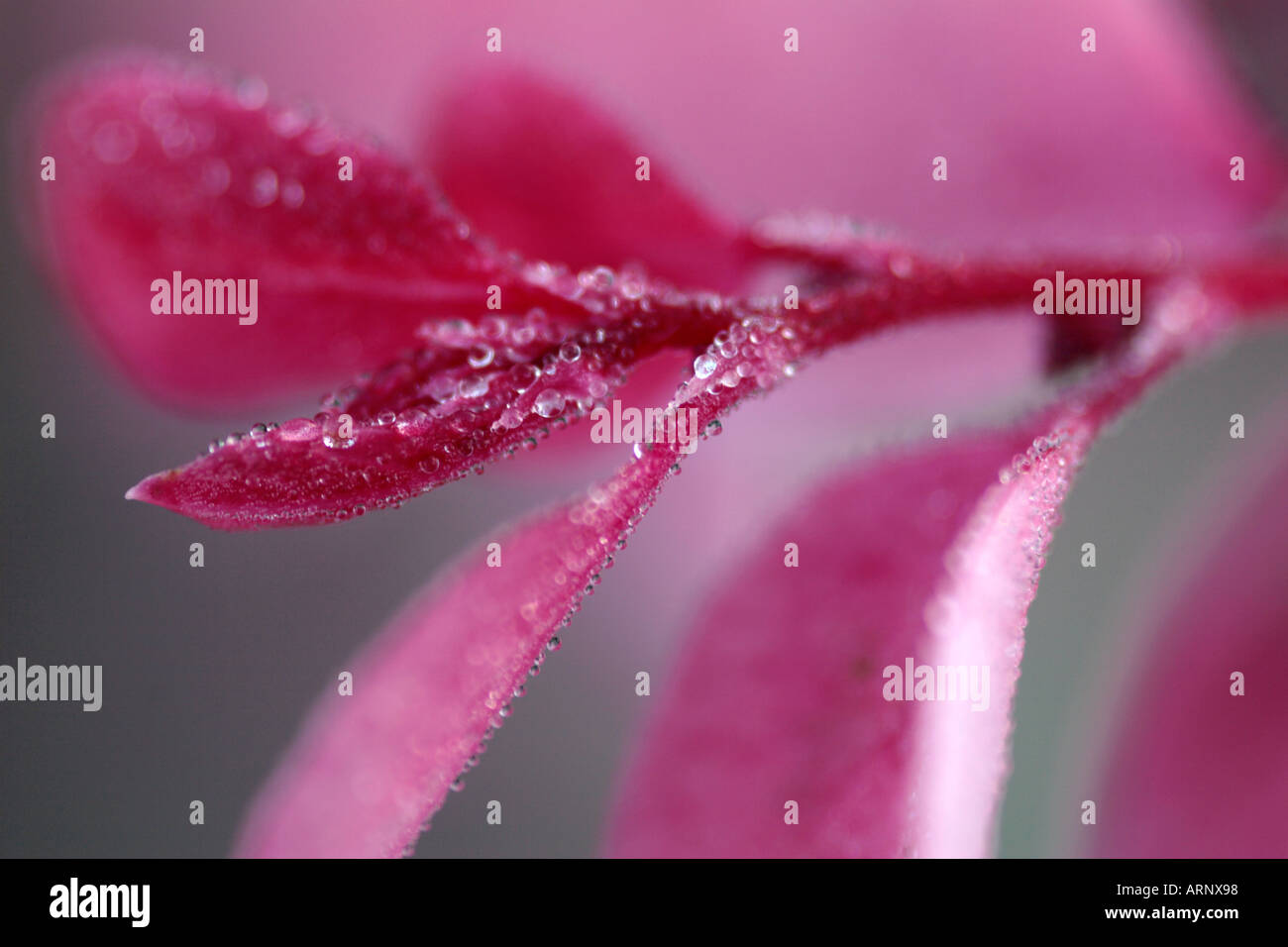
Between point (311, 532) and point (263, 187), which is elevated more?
point (263, 187)

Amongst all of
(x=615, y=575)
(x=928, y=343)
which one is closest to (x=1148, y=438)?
(x=928, y=343)

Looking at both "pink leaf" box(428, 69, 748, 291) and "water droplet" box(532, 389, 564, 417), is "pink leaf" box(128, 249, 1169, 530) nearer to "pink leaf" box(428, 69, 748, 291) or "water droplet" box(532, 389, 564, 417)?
"water droplet" box(532, 389, 564, 417)

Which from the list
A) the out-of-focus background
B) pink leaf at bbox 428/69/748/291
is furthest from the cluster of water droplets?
the out-of-focus background

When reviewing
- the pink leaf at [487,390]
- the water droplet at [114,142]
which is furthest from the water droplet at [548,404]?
the water droplet at [114,142]

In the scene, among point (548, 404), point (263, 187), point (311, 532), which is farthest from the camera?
point (311, 532)

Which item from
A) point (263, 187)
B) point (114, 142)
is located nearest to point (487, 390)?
point (263, 187)

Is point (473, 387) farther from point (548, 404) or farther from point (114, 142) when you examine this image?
point (114, 142)

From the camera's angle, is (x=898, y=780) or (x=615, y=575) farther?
(x=615, y=575)
